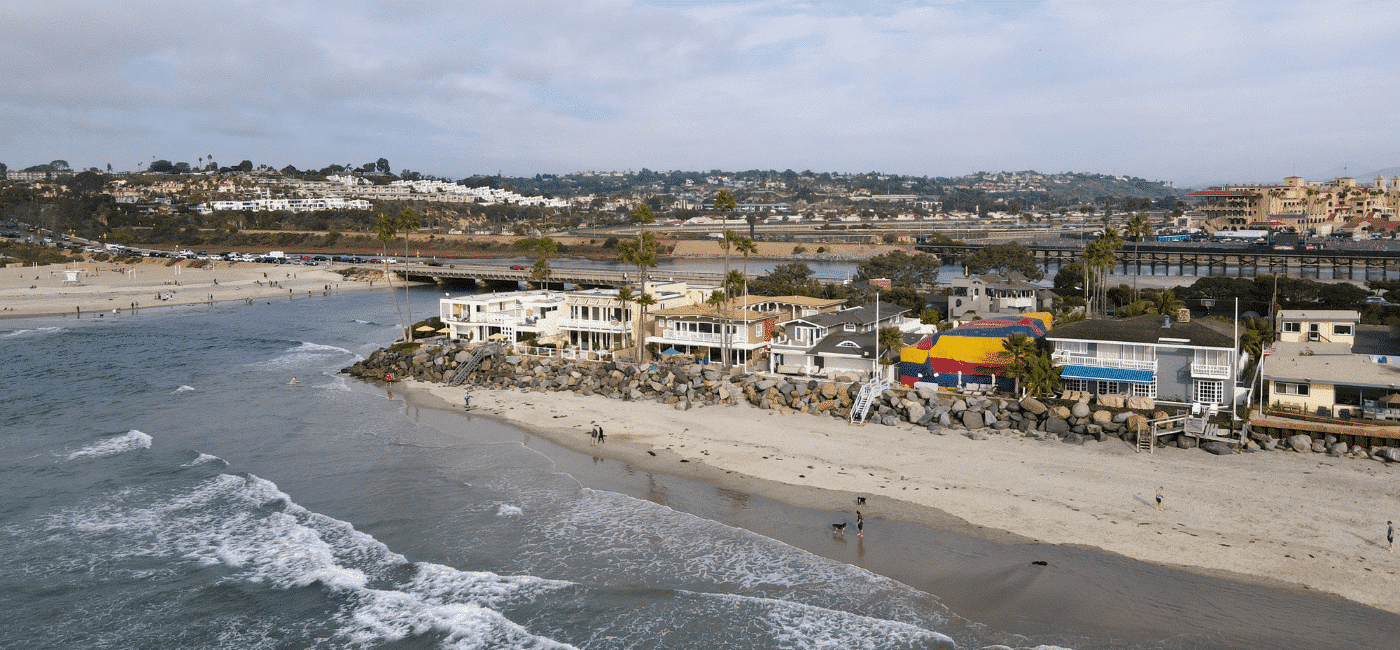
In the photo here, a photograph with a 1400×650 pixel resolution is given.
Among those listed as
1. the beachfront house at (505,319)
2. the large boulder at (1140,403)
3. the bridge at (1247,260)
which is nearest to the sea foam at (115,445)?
the beachfront house at (505,319)

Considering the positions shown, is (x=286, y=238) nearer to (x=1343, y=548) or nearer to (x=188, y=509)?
(x=188, y=509)

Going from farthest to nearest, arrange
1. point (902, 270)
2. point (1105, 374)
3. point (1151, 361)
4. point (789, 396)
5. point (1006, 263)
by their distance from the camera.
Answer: point (1006, 263)
point (902, 270)
point (789, 396)
point (1105, 374)
point (1151, 361)

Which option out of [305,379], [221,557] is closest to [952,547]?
[221,557]

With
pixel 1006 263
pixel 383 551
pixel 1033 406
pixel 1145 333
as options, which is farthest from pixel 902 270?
pixel 383 551

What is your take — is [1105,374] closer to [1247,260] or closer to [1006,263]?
[1006,263]

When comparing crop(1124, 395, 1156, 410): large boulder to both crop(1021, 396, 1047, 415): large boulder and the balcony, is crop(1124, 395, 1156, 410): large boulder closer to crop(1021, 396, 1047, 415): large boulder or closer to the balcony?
the balcony

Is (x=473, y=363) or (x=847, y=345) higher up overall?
(x=847, y=345)

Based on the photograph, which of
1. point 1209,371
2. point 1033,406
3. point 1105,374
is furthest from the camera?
point 1105,374

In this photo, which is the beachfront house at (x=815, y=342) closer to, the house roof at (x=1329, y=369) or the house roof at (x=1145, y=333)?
the house roof at (x=1145, y=333)
